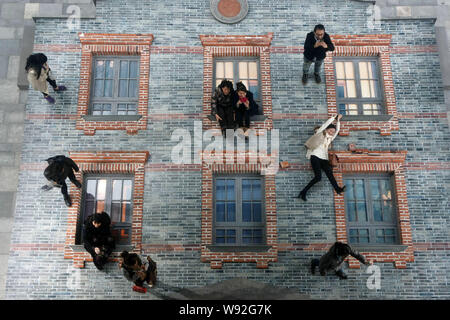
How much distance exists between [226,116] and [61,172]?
4205 millimetres

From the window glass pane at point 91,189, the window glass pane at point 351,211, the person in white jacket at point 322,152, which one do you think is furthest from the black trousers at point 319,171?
the window glass pane at point 91,189

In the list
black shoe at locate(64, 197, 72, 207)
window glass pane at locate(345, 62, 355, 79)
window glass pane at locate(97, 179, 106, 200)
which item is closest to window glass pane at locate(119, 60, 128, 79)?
window glass pane at locate(97, 179, 106, 200)

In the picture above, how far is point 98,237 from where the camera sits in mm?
10758

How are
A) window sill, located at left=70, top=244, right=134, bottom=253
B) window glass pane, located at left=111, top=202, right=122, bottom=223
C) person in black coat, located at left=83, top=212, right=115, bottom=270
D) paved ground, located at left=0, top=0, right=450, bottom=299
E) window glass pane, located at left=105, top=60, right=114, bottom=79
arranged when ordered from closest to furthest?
person in black coat, located at left=83, top=212, right=115, bottom=270, paved ground, located at left=0, top=0, right=450, bottom=299, window sill, located at left=70, top=244, right=134, bottom=253, window glass pane, located at left=111, top=202, right=122, bottom=223, window glass pane, located at left=105, top=60, right=114, bottom=79

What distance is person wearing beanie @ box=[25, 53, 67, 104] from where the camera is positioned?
38.1ft

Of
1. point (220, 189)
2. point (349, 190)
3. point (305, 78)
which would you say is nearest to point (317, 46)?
point (305, 78)

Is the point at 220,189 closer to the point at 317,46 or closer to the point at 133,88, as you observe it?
the point at 133,88

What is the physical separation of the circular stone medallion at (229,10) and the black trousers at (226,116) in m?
3.05

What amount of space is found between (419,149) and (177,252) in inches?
268

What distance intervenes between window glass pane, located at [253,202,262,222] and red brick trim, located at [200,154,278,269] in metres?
0.29

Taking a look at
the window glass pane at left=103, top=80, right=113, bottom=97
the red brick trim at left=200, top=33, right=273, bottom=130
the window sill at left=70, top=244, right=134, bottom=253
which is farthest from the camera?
the window glass pane at left=103, top=80, right=113, bottom=97

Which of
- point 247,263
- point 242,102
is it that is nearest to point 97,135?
point 242,102

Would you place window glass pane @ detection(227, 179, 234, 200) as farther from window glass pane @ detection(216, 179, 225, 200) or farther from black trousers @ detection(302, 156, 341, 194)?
black trousers @ detection(302, 156, 341, 194)

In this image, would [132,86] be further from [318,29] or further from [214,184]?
[318,29]
